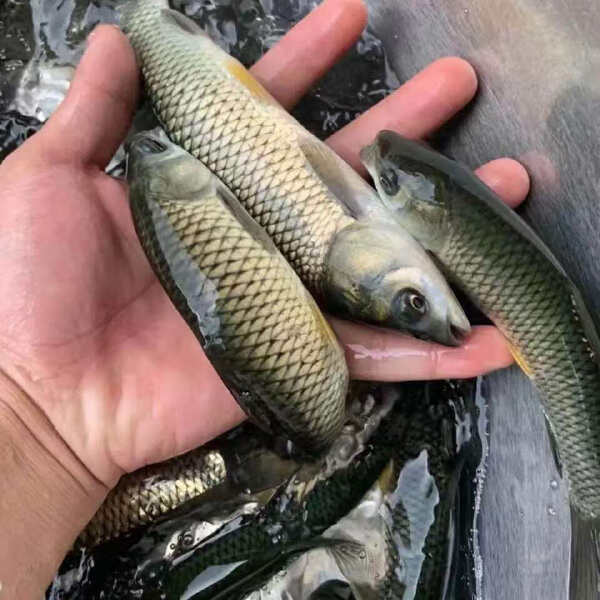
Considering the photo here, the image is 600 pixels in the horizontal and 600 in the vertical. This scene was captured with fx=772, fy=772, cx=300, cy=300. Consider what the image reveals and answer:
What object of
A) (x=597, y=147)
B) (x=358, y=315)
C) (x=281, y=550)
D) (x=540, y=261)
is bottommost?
(x=281, y=550)

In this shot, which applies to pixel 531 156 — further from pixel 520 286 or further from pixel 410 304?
pixel 410 304

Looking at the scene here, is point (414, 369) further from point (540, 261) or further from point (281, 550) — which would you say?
point (281, 550)

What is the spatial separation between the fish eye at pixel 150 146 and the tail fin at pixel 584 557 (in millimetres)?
1007

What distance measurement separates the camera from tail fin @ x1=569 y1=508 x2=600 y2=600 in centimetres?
139

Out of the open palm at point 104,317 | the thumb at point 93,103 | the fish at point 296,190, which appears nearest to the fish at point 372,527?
the open palm at point 104,317

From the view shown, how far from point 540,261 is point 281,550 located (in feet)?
2.71

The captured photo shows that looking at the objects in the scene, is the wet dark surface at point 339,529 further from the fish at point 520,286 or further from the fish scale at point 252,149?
the fish scale at point 252,149

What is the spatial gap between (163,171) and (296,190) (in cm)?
26

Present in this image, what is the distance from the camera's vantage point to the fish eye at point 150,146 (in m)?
1.38

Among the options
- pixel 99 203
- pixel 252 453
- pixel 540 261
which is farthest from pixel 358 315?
pixel 99 203

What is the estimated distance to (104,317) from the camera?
151 cm

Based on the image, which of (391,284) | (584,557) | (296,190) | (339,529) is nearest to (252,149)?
(296,190)

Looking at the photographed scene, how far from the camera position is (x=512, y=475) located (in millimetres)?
1655

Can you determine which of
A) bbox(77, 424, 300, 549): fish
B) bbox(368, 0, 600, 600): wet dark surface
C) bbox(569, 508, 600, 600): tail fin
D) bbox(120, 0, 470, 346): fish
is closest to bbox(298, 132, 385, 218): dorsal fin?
bbox(120, 0, 470, 346): fish
